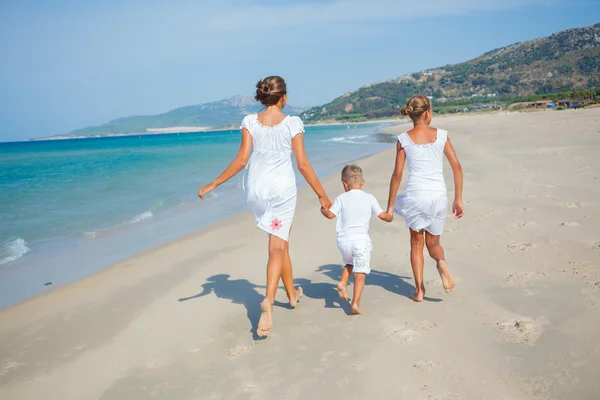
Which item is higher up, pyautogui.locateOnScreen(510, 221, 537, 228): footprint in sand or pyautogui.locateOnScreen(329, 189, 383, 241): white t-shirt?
pyautogui.locateOnScreen(329, 189, 383, 241): white t-shirt

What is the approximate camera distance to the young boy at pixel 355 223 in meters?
4.05

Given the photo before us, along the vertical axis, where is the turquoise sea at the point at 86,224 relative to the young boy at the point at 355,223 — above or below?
below

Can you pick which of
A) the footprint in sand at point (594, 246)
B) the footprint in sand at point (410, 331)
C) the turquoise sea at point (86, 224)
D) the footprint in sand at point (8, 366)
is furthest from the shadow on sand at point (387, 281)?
the turquoise sea at point (86, 224)

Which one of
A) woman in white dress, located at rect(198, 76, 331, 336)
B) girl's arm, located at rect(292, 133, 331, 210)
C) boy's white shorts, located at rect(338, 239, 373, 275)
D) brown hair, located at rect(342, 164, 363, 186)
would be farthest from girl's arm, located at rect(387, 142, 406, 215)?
woman in white dress, located at rect(198, 76, 331, 336)

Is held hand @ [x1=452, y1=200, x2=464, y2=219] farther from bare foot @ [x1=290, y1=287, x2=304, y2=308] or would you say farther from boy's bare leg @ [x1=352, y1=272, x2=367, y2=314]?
bare foot @ [x1=290, y1=287, x2=304, y2=308]

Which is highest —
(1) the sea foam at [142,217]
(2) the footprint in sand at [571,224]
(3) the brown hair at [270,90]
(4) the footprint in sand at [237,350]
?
(3) the brown hair at [270,90]

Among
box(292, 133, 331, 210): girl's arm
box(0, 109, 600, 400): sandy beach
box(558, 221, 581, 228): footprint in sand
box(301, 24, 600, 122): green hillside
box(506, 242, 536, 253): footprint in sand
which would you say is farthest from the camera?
box(301, 24, 600, 122): green hillside

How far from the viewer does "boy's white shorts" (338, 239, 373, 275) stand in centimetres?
405

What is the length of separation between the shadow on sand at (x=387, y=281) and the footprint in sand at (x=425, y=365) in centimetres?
116

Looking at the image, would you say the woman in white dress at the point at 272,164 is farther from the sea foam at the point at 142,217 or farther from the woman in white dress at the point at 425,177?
the sea foam at the point at 142,217

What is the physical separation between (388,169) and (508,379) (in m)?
12.0

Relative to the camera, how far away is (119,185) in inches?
690

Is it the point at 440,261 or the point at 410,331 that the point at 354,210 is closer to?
the point at 440,261

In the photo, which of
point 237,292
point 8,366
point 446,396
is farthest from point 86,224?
point 446,396
